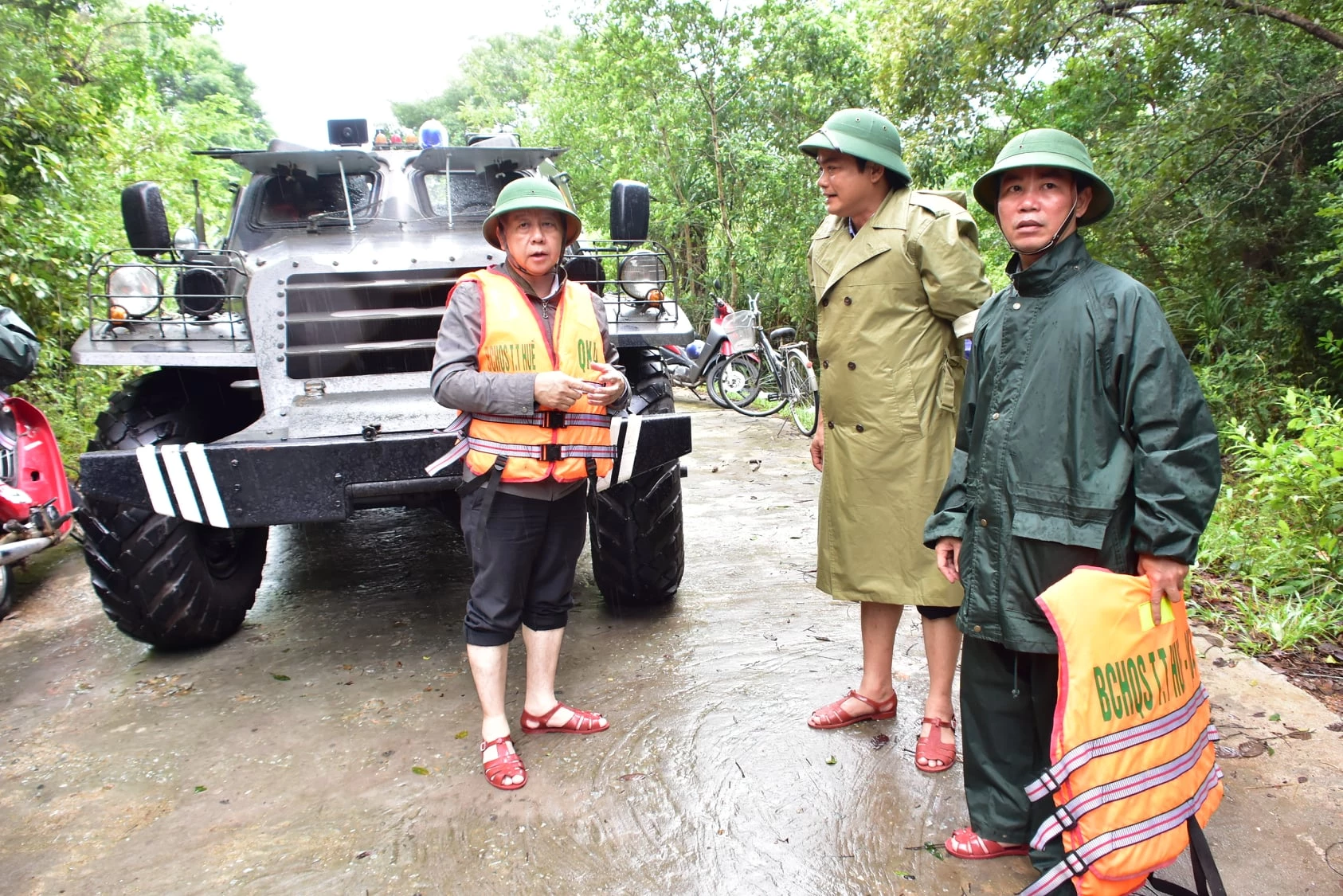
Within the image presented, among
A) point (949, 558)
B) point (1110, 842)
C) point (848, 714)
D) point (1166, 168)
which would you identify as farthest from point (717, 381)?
point (1110, 842)

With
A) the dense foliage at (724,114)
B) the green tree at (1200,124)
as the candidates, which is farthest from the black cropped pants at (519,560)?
the dense foliage at (724,114)

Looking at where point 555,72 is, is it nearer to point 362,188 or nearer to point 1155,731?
point 362,188

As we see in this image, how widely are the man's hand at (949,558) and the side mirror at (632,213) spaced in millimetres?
2230

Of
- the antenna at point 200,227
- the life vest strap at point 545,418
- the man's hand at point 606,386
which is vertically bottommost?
the life vest strap at point 545,418

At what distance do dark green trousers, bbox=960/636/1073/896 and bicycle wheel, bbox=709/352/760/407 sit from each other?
861 centimetres

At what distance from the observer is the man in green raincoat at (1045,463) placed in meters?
1.90

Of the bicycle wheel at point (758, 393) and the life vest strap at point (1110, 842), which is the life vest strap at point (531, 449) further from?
the bicycle wheel at point (758, 393)

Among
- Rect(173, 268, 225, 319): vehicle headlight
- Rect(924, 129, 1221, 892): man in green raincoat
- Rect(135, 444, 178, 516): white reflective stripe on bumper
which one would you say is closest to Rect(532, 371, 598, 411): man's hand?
Rect(924, 129, 1221, 892): man in green raincoat

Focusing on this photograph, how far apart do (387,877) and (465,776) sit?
491 mm

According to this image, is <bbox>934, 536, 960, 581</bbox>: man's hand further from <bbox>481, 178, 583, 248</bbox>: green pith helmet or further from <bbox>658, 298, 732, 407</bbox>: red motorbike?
<bbox>658, 298, 732, 407</bbox>: red motorbike

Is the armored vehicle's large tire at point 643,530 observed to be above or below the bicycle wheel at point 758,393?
above

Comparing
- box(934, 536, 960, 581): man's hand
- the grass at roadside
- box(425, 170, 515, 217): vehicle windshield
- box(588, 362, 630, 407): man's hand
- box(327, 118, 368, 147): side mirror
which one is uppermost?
box(327, 118, 368, 147): side mirror

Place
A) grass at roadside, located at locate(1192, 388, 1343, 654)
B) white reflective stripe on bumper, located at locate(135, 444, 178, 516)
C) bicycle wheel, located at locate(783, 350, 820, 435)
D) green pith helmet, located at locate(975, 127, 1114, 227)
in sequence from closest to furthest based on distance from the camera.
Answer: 1. green pith helmet, located at locate(975, 127, 1114, 227)
2. white reflective stripe on bumper, located at locate(135, 444, 178, 516)
3. grass at roadside, located at locate(1192, 388, 1343, 654)
4. bicycle wheel, located at locate(783, 350, 820, 435)

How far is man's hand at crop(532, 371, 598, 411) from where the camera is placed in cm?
261
